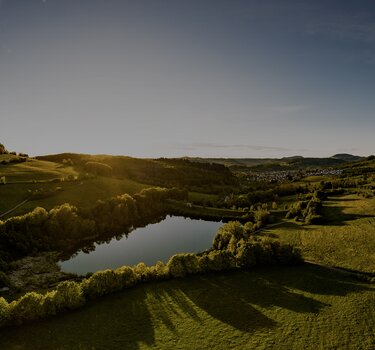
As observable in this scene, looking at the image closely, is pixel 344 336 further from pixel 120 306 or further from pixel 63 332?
pixel 63 332

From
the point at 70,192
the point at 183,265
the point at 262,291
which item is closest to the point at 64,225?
the point at 70,192

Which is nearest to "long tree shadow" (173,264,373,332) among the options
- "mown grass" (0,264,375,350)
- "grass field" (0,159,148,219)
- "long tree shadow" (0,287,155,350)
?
"mown grass" (0,264,375,350)

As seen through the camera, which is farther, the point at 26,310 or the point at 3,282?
the point at 3,282

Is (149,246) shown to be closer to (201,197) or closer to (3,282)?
(3,282)

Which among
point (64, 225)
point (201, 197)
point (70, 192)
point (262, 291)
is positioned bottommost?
point (262, 291)

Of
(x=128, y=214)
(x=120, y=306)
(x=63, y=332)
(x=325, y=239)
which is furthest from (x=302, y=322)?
(x=128, y=214)

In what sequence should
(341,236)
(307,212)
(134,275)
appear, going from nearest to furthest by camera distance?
1. (134,275)
2. (341,236)
3. (307,212)

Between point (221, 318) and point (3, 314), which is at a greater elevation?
point (3, 314)
